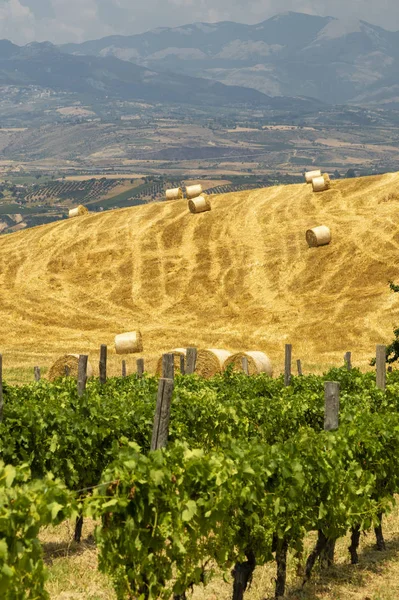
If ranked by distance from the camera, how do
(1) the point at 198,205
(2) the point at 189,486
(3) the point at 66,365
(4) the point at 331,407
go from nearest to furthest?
(2) the point at 189,486, (4) the point at 331,407, (3) the point at 66,365, (1) the point at 198,205

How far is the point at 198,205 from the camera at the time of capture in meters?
64.2

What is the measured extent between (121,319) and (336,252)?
1474 cm

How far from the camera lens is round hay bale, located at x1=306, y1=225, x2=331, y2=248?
55.8 metres

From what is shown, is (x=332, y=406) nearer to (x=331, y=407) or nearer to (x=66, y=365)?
(x=331, y=407)

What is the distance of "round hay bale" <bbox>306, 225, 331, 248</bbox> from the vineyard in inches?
1450

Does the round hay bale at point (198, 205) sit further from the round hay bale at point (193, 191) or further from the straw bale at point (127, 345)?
the straw bale at point (127, 345)

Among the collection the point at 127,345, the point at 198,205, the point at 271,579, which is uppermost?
the point at 198,205

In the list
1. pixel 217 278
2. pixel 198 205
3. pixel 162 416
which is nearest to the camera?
pixel 162 416

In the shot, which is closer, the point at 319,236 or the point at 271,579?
the point at 271,579

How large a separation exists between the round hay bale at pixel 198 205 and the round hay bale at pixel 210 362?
3079 cm

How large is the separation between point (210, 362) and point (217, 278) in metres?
21.7

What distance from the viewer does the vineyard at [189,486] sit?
9.37 metres

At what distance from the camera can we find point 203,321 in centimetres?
5025

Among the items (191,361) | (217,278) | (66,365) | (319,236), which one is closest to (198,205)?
(217,278)
